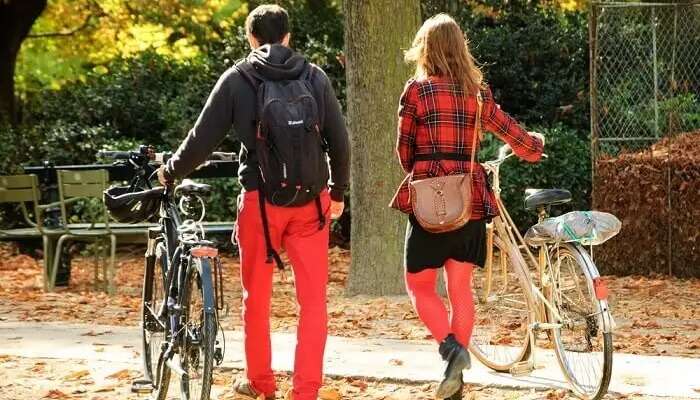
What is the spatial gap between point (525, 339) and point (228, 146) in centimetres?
948

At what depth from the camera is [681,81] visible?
1533 centimetres

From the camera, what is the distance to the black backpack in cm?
573

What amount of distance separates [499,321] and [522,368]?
1.22 feet

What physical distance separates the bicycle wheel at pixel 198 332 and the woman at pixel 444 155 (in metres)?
1.00

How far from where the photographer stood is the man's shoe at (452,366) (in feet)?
19.6

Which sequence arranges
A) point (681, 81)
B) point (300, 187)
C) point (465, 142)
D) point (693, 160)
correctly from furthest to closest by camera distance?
point (681, 81) < point (693, 160) < point (465, 142) < point (300, 187)

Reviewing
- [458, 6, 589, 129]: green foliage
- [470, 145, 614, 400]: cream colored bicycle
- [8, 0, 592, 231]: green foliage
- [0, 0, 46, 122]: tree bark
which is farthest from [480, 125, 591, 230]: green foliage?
[0, 0, 46, 122]: tree bark

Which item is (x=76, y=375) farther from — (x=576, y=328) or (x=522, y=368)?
(x=576, y=328)

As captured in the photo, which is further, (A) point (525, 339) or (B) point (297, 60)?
(A) point (525, 339)

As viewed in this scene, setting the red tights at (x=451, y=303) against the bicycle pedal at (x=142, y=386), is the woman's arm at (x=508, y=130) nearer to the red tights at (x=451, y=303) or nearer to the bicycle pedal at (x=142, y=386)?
the red tights at (x=451, y=303)

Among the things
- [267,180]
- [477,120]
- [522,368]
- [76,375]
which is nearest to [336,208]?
[267,180]

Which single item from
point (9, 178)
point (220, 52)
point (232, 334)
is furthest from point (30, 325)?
point (220, 52)

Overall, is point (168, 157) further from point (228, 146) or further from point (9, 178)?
point (228, 146)

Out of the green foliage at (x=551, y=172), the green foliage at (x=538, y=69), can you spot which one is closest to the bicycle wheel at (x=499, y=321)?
the green foliage at (x=551, y=172)
